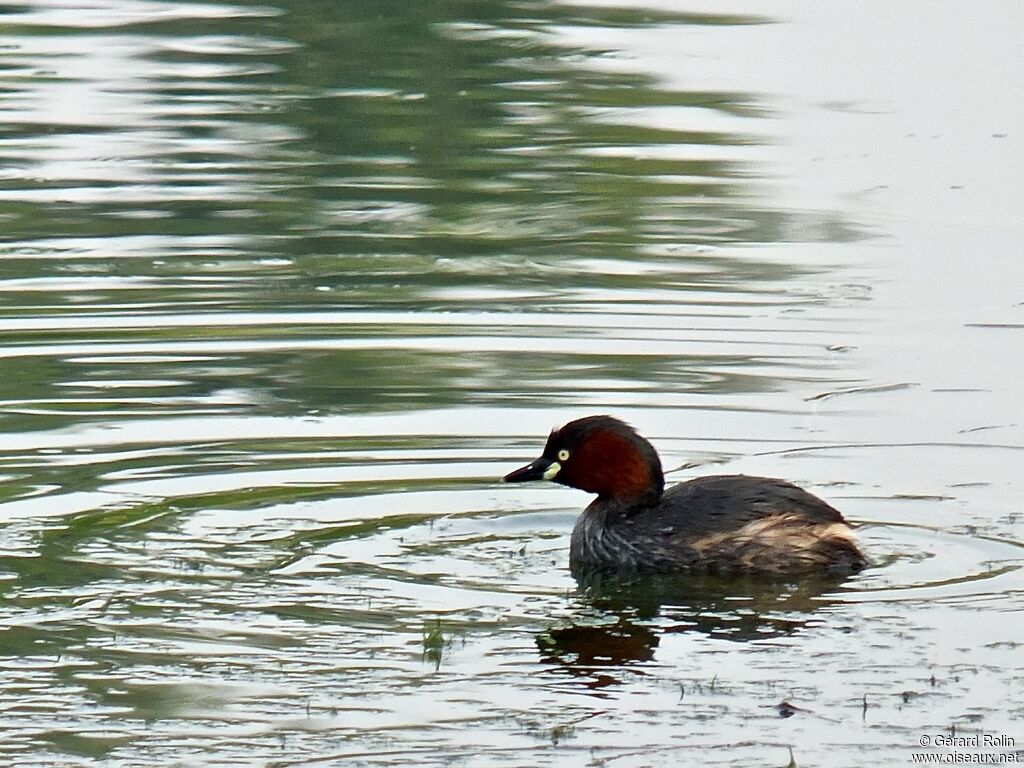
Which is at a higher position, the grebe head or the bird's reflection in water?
the grebe head

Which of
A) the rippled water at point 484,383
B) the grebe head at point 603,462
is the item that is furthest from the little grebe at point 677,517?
the rippled water at point 484,383

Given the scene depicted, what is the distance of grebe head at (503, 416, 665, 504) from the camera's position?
929 cm

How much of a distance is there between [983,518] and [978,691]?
229cm

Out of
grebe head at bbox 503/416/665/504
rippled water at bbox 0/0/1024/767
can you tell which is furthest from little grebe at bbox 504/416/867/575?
rippled water at bbox 0/0/1024/767

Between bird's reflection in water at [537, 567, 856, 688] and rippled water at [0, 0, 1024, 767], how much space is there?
4 cm

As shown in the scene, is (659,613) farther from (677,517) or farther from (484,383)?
(484,383)

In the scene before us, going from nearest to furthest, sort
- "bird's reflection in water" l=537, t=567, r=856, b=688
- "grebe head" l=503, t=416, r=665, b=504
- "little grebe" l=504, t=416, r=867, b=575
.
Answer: "bird's reflection in water" l=537, t=567, r=856, b=688 < "little grebe" l=504, t=416, r=867, b=575 < "grebe head" l=503, t=416, r=665, b=504

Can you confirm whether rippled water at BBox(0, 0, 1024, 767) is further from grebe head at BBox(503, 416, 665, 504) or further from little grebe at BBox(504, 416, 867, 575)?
grebe head at BBox(503, 416, 665, 504)

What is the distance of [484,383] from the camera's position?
456 inches

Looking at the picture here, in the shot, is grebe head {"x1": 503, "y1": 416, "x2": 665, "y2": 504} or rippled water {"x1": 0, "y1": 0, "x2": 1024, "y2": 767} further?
grebe head {"x1": 503, "y1": 416, "x2": 665, "y2": 504}

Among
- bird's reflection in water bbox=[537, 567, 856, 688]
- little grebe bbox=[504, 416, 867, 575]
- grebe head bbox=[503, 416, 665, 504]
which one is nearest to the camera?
bird's reflection in water bbox=[537, 567, 856, 688]

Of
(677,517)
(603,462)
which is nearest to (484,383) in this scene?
(603,462)

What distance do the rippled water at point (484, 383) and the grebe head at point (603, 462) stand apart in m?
0.32

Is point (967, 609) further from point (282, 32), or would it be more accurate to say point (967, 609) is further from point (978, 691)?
point (282, 32)
